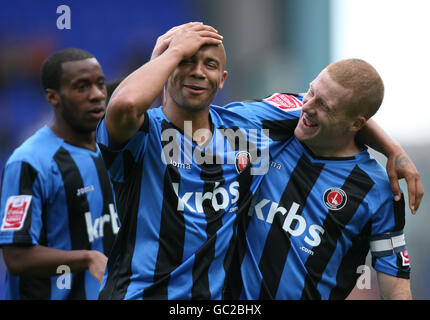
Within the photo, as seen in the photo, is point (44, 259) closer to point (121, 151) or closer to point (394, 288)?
point (121, 151)

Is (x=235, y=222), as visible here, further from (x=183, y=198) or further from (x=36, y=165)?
(x=36, y=165)

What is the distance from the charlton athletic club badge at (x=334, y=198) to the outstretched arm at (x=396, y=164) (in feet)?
0.92

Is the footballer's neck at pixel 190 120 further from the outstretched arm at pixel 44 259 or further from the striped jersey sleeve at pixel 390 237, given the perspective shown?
the outstretched arm at pixel 44 259

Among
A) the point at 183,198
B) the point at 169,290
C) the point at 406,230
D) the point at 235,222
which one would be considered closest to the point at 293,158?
the point at 235,222

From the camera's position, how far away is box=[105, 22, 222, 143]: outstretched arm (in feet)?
8.52

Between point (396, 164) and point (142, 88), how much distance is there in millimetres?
1553

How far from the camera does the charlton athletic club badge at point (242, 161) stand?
3117 mm

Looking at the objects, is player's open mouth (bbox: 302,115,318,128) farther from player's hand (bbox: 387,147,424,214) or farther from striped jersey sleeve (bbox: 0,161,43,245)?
striped jersey sleeve (bbox: 0,161,43,245)

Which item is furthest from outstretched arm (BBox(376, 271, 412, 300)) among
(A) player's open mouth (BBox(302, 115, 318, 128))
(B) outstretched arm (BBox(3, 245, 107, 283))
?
(B) outstretched arm (BBox(3, 245, 107, 283))

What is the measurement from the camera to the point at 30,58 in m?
8.11

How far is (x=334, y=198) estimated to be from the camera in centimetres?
326

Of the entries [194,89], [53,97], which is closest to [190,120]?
[194,89]


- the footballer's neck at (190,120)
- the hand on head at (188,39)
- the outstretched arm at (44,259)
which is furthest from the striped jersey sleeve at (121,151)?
the outstretched arm at (44,259)

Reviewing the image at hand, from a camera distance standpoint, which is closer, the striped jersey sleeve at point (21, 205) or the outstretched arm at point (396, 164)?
the outstretched arm at point (396, 164)
